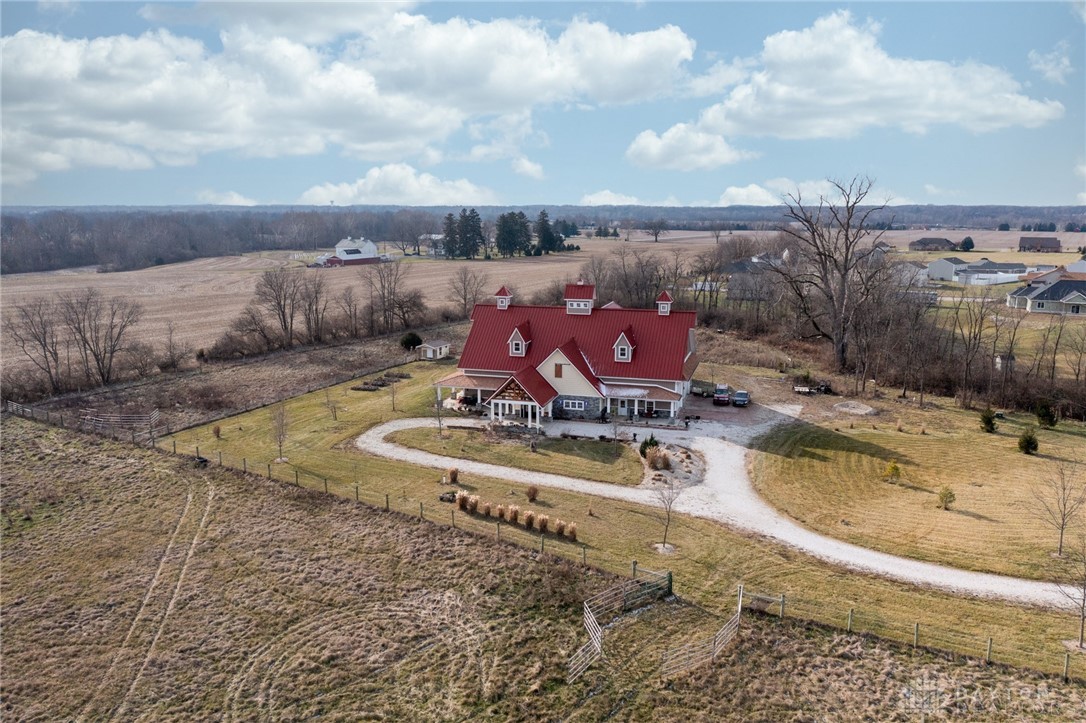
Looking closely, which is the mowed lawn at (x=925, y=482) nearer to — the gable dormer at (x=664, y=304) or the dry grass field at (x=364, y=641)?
the dry grass field at (x=364, y=641)

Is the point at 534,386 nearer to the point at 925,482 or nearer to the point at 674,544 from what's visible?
the point at 674,544

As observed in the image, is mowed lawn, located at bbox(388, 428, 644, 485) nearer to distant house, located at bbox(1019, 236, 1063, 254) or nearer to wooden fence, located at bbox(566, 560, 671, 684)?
wooden fence, located at bbox(566, 560, 671, 684)

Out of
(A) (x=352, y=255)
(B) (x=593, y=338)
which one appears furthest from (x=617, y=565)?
(A) (x=352, y=255)

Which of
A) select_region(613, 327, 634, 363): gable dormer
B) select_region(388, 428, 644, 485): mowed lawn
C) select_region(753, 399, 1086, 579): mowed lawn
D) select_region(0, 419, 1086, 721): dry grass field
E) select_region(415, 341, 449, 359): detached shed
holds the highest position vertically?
select_region(613, 327, 634, 363): gable dormer

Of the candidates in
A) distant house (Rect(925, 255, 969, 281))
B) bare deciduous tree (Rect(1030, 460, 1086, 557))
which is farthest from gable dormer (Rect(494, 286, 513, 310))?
distant house (Rect(925, 255, 969, 281))

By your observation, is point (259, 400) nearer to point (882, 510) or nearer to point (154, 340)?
point (154, 340)
